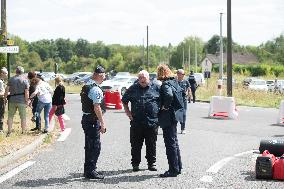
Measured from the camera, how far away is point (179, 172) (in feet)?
29.0

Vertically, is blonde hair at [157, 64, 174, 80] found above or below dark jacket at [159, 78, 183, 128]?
above

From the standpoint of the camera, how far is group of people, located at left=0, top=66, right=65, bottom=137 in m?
13.5

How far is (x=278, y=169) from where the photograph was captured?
8375 millimetres

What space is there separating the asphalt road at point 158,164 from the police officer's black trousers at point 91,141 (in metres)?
0.25

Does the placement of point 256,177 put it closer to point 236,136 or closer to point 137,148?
point 137,148

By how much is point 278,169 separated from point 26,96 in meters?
7.19

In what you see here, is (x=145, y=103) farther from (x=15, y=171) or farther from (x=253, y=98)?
(x=253, y=98)

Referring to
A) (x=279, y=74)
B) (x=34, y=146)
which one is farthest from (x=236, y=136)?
(x=279, y=74)

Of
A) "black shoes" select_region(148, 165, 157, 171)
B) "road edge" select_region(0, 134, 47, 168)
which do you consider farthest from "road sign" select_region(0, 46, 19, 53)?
"black shoes" select_region(148, 165, 157, 171)

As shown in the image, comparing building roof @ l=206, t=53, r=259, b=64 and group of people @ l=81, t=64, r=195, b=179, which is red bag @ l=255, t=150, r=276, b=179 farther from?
building roof @ l=206, t=53, r=259, b=64

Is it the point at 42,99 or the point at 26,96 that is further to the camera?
the point at 42,99

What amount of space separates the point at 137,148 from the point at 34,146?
3449mm

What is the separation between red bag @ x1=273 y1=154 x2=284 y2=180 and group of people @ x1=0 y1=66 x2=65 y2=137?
23.4 feet

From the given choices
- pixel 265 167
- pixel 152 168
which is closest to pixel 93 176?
pixel 152 168
